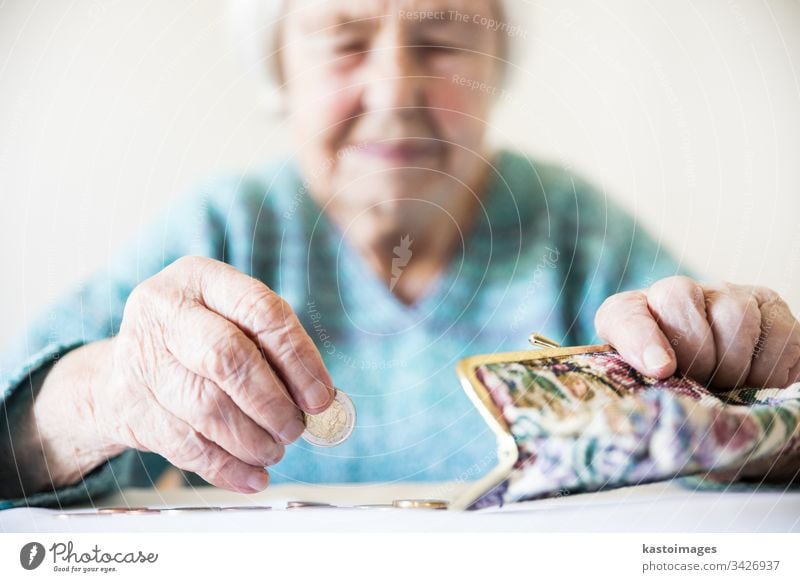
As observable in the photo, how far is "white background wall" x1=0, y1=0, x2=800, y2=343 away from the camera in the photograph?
832mm

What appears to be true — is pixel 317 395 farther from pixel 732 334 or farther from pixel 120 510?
pixel 732 334

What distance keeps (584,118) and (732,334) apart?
246 millimetres

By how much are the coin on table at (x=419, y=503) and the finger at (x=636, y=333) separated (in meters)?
0.22

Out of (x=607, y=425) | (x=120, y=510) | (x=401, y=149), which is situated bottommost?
(x=120, y=510)

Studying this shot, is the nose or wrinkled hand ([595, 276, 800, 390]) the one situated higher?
the nose

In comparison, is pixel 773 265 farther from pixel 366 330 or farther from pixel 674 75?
pixel 366 330

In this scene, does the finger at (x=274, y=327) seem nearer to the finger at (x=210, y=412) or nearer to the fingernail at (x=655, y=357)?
the finger at (x=210, y=412)

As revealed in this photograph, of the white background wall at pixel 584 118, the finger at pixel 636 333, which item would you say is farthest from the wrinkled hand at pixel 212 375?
the finger at pixel 636 333

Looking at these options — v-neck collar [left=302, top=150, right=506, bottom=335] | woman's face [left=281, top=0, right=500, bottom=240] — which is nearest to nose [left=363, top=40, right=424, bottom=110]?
woman's face [left=281, top=0, right=500, bottom=240]

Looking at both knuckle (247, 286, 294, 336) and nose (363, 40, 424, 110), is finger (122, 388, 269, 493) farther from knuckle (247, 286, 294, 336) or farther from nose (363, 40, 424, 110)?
nose (363, 40, 424, 110)

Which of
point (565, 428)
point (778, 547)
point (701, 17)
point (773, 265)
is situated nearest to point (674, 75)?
point (701, 17)

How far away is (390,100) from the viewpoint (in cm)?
81

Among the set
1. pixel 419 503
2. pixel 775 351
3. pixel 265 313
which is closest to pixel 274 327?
pixel 265 313

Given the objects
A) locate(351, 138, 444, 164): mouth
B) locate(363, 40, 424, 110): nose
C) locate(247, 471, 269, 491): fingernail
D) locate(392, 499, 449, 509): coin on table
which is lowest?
locate(392, 499, 449, 509): coin on table
